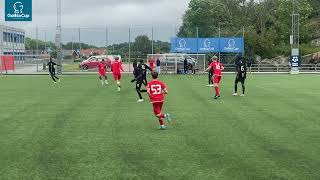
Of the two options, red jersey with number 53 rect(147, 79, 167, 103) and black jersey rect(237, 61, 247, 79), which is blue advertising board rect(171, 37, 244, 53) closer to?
black jersey rect(237, 61, 247, 79)

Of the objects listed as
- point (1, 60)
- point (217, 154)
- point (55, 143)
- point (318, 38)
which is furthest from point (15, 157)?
point (318, 38)

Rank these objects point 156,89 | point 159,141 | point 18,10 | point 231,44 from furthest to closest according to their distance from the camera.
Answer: point 231,44
point 18,10
point 156,89
point 159,141

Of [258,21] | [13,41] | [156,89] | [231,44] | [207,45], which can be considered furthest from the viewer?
[13,41]

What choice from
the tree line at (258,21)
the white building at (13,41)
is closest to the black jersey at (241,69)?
the tree line at (258,21)

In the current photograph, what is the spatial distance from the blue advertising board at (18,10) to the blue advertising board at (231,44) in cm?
2132

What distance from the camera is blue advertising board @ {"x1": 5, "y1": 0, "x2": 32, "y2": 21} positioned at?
42.9 meters

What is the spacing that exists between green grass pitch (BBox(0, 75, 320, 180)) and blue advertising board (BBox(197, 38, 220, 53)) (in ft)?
122

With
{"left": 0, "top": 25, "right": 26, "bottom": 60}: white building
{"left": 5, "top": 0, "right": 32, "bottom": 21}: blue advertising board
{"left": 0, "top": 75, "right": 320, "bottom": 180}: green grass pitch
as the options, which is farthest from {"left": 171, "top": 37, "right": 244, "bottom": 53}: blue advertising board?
{"left": 0, "top": 75, "right": 320, "bottom": 180}: green grass pitch

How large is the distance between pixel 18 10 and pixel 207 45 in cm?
2124

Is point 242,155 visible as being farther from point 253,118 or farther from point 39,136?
point 253,118

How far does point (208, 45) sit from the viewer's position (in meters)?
58.0

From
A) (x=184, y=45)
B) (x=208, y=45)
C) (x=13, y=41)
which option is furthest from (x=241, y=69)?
(x=13, y=41)

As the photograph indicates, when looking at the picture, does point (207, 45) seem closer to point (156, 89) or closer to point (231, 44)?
point (231, 44)

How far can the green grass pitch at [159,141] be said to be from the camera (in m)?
9.16
